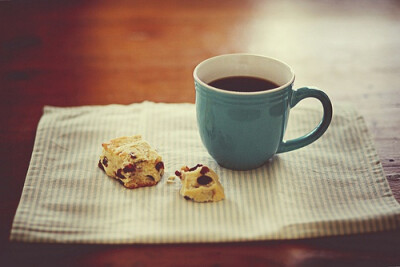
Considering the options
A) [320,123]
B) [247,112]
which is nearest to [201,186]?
[247,112]

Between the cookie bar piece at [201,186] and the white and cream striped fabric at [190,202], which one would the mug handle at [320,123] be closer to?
the white and cream striped fabric at [190,202]

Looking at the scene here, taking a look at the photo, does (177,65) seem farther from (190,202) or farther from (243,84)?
(190,202)

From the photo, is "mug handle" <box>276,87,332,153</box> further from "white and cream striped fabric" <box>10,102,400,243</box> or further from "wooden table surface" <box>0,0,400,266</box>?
"wooden table surface" <box>0,0,400,266</box>

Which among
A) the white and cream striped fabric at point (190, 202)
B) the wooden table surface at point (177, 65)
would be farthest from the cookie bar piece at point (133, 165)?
the wooden table surface at point (177, 65)

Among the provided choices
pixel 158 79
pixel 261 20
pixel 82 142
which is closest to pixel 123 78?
pixel 158 79

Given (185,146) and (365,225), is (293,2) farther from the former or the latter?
(365,225)
